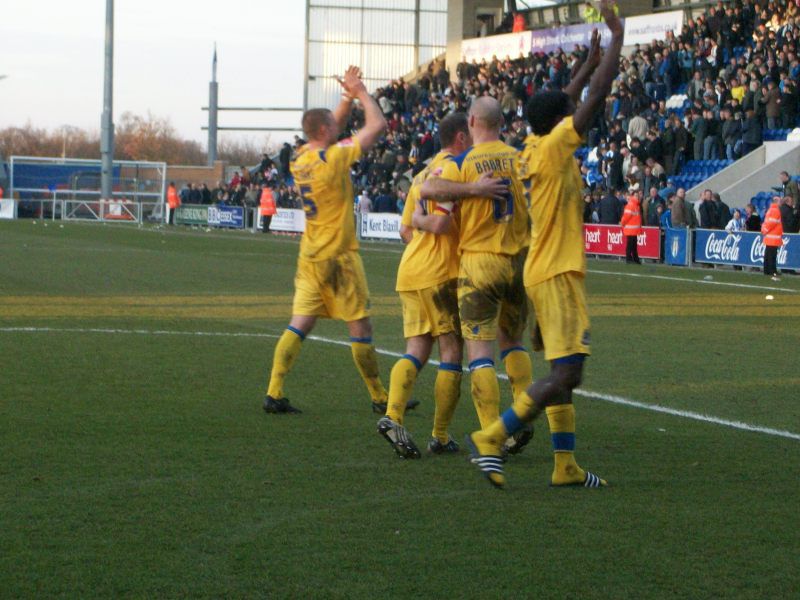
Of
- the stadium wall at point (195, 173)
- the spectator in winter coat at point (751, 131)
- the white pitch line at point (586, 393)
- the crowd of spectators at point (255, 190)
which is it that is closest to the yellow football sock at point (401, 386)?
the white pitch line at point (586, 393)

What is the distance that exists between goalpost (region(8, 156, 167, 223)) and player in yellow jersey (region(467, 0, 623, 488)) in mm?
49557

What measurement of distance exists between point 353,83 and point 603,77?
2.58 metres

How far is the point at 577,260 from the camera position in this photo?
635cm

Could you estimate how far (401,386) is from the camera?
7.44m

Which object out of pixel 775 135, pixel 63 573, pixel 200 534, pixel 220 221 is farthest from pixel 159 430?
pixel 220 221

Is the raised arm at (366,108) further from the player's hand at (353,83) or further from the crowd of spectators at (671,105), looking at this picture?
the crowd of spectators at (671,105)

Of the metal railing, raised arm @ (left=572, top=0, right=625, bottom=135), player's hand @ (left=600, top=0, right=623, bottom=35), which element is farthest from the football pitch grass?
the metal railing

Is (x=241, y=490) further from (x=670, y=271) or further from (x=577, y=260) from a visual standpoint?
(x=670, y=271)

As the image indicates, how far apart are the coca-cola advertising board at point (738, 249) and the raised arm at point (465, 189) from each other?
64.0ft

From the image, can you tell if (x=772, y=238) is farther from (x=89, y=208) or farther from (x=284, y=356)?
(x=89, y=208)

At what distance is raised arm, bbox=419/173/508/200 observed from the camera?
673 centimetres

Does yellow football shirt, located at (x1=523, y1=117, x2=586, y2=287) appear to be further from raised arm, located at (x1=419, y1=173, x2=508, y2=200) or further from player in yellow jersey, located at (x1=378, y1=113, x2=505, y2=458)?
player in yellow jersey, located at (x1=378, y1=113, x2=505, y2=458)

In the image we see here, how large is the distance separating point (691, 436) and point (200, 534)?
3.66 meters

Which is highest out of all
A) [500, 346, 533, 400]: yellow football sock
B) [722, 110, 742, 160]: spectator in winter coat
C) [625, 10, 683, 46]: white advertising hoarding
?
[625, 10, 683, 46]: white advertising hoarding
